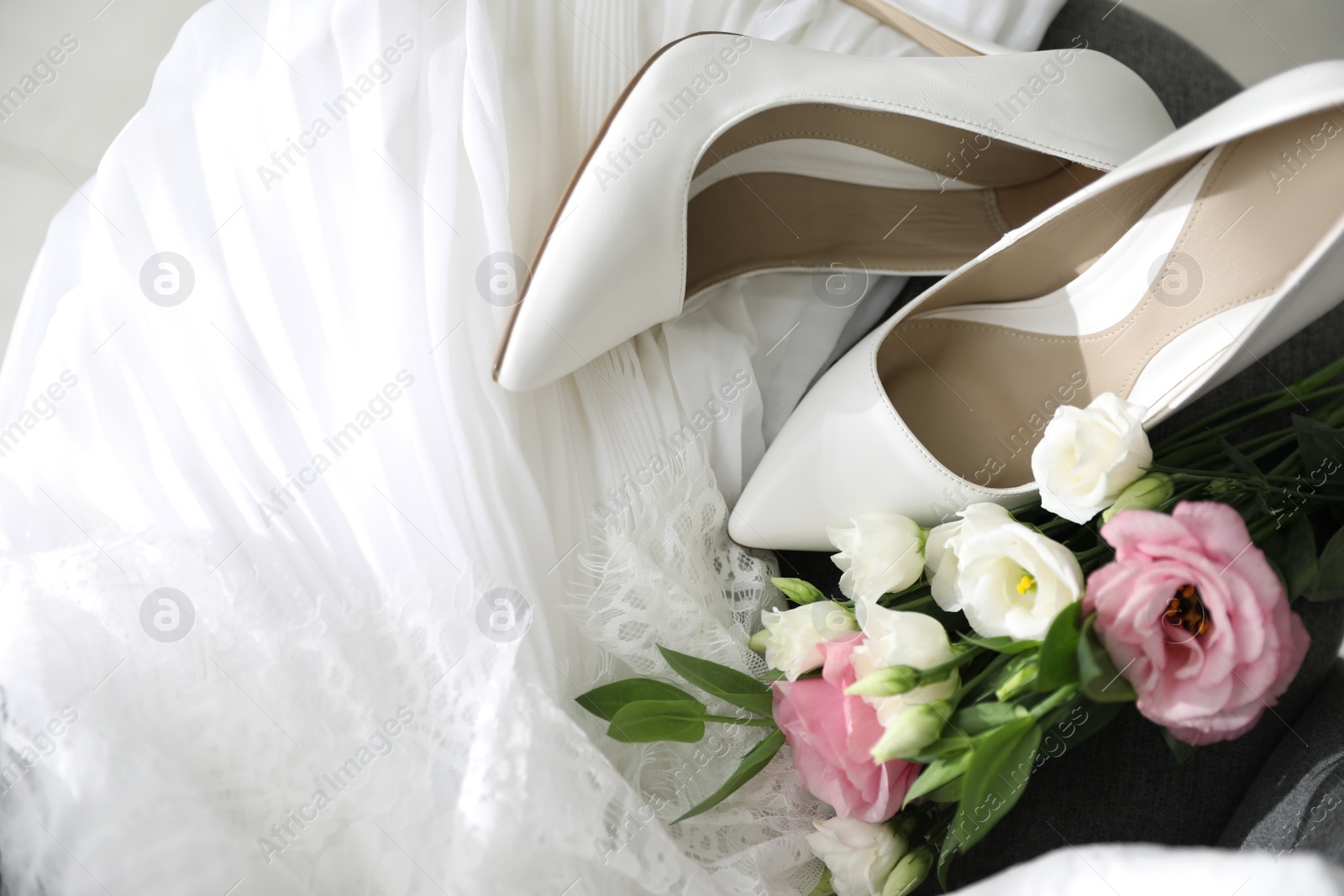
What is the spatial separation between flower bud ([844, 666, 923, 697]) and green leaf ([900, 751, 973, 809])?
50 mm

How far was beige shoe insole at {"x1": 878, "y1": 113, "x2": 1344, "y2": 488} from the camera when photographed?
66 cm

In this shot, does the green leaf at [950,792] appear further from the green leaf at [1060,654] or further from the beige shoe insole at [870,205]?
the beige shoe insole at [870,205]

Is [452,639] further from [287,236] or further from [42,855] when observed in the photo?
[287,236]

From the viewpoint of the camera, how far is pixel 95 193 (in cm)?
74

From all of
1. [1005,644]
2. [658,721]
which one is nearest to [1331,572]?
[1005,644]

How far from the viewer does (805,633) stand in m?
0.62

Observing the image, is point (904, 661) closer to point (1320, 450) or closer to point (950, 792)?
point (950, 792)

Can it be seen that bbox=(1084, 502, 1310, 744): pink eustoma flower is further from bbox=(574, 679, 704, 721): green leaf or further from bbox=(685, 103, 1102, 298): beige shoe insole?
bbox=(685, 103, 1102, 298): beige shoe insole

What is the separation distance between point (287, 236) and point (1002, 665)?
0.64m

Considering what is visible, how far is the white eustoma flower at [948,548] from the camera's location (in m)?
0.59

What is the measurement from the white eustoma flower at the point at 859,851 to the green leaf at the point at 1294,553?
0.33 meters

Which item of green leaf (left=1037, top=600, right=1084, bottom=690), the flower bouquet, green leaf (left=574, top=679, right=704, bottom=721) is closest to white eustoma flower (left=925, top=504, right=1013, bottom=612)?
the flower bouquet

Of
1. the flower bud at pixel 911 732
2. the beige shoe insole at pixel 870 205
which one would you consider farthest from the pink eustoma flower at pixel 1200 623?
the beige shoe insole at pixel 870 205

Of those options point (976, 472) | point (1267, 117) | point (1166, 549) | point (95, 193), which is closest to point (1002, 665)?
point (1166, 549)
